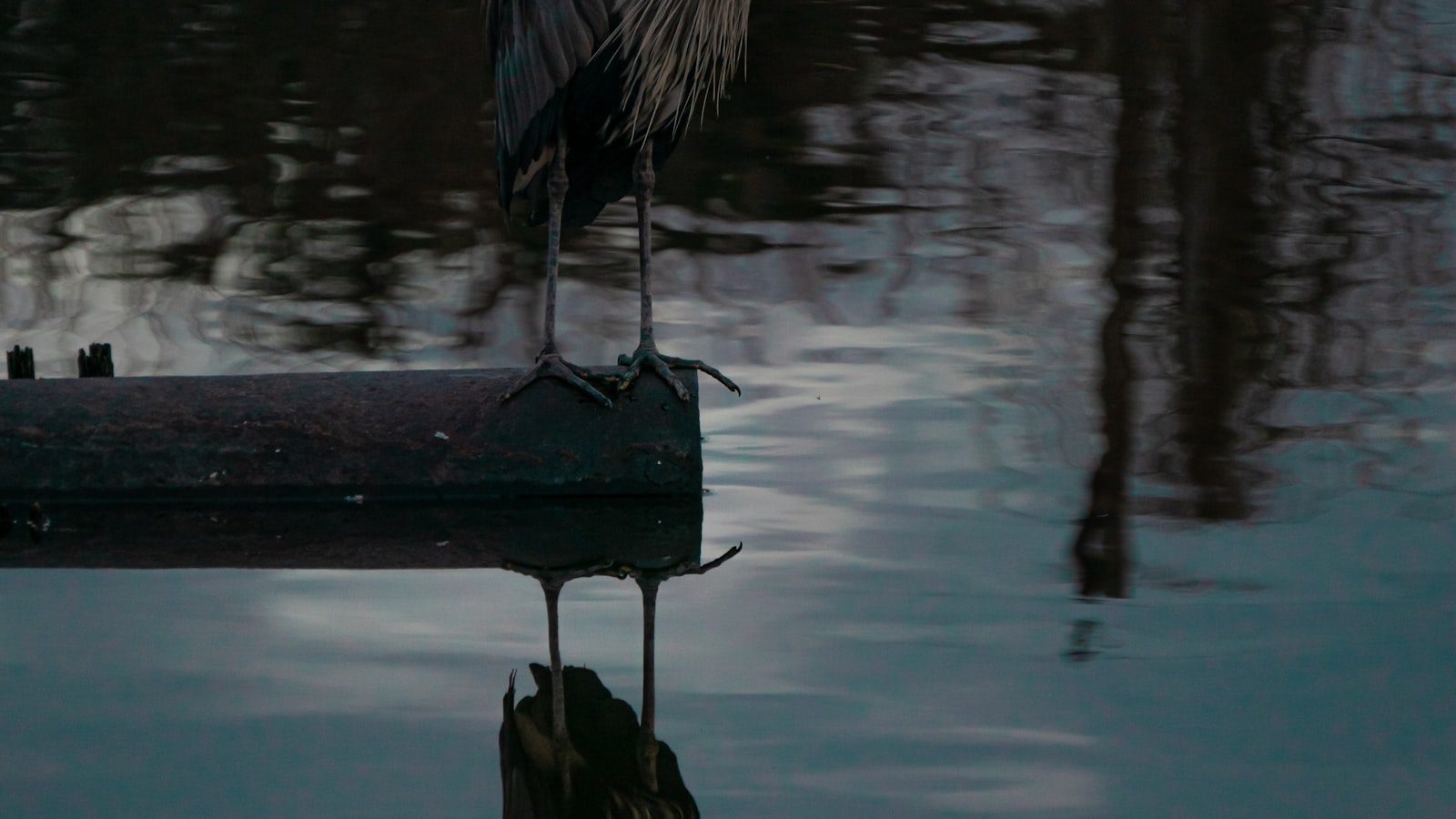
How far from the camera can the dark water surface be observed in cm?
312

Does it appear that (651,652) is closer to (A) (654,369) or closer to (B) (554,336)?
(A) (654,369)

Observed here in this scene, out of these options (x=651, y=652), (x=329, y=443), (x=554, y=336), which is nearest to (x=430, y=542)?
(x=329, y=443)

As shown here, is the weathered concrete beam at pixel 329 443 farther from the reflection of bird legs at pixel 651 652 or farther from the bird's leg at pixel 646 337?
the reflection of bird legs at pixel 651 652

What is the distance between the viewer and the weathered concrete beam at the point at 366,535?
13.1ft

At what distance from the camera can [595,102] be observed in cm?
470

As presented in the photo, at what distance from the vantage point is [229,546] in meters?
4.10

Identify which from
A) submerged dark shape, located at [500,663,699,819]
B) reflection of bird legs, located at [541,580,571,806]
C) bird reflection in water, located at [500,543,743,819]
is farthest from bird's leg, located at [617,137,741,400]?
submerged dark shape, located at [500,663,699,819]

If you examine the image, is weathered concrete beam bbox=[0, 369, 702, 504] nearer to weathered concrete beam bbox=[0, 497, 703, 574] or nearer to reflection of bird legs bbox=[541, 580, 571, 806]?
weathered concrete beam bbox=[0, 497, 703, 574]

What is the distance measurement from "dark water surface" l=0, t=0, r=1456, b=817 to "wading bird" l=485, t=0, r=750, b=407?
2.06ft

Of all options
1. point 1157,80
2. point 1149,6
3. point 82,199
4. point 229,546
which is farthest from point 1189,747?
point 1149,6

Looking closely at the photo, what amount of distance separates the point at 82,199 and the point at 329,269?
1.86 meters

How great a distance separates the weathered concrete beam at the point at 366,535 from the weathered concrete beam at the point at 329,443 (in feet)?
0.16

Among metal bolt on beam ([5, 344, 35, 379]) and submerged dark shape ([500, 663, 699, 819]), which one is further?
metal bolt on beam ([5, 344, 35, 379])

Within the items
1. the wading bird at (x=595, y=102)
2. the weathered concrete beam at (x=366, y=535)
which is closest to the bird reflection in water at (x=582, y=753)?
the weathered concrete beam at (x=366, y=535)
